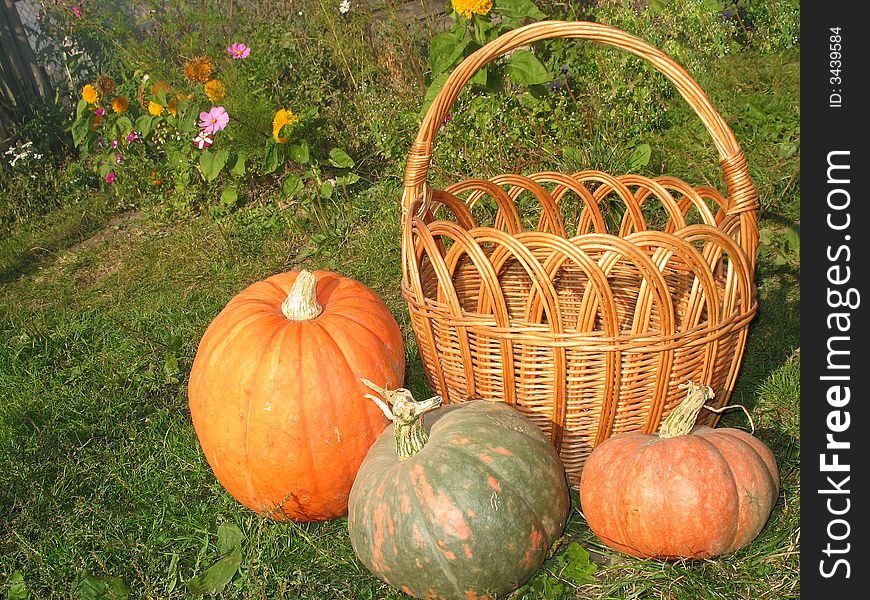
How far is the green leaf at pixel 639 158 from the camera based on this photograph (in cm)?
372

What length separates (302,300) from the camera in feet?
7.47

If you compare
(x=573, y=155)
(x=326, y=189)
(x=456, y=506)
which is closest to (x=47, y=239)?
(x=326, y=189)

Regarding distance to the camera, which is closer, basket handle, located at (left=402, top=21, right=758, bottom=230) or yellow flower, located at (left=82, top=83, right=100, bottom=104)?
basket handle, located at (left=402, top=21, right=758, bottom=230)

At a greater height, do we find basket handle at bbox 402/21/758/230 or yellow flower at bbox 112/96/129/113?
yellow flower at bbox 112/96/129/113

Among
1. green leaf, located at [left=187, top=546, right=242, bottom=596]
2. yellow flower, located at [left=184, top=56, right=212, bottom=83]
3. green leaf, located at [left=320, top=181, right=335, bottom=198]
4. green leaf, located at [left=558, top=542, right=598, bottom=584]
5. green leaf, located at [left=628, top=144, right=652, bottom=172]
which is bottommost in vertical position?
green leaf, located at [left=558, top=542, right=598, bottom=584]

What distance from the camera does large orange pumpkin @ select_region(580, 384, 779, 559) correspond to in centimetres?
187

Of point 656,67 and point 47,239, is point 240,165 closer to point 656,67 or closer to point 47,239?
point 47,239

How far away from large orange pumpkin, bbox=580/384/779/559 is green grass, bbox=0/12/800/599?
0.08 metres

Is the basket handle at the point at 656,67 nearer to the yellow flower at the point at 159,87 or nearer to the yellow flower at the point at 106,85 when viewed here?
the yellow flower at the point at 159,87

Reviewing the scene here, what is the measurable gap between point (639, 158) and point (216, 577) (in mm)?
2690

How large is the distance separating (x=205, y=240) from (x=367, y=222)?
95 cm

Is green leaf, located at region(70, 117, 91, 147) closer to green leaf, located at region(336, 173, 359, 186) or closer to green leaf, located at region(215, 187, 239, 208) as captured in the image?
green leaf, located at region(215, 187, 239, 208)

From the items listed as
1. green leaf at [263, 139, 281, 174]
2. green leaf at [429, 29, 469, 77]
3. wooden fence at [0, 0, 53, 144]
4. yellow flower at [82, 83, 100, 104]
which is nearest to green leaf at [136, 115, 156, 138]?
yellow flower at [82, 83, 100, 104]

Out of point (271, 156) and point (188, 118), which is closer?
point (271, 156)
